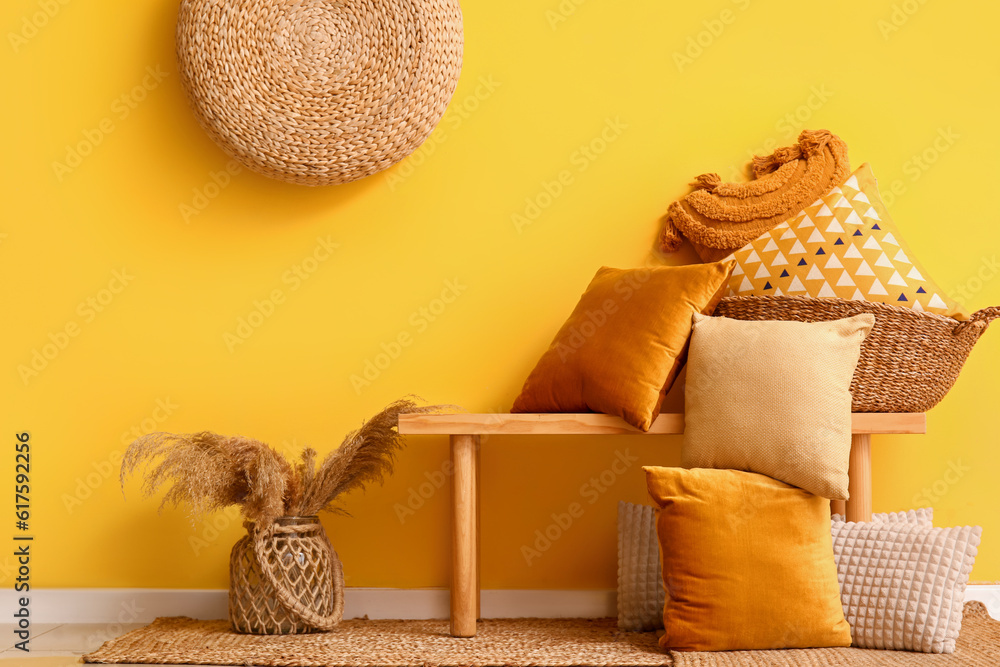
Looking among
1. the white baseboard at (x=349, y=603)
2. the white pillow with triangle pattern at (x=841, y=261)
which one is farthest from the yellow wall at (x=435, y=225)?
the white pillow with triangle pattern at (x=841, y=261)

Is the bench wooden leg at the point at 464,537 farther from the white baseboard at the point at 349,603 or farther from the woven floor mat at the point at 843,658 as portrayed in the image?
the woven floor mat at the point at 843,658

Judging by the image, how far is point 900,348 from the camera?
167cm

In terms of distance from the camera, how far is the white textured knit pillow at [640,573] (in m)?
1.70

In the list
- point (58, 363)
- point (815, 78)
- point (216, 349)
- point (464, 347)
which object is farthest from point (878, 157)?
point (58, 363)

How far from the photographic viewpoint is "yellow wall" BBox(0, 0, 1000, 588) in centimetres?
199

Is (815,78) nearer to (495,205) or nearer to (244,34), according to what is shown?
(495,205)

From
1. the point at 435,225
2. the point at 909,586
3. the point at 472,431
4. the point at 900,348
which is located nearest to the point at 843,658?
the point at 909,586

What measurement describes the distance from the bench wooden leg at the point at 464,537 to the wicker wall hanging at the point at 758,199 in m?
0.76

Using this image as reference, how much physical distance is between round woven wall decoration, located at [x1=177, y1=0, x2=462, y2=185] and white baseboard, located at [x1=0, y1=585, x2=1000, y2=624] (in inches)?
41.7

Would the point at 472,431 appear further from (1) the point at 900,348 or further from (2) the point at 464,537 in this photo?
(1) the point at 900,348

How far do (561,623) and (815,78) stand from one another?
150 cm

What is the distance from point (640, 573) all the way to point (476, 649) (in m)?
0.39

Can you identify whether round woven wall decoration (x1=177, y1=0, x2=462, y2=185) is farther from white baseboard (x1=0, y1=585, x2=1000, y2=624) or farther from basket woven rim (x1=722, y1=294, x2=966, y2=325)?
white baseboard (x1=0, y1=585, x2=1000, y2=624)

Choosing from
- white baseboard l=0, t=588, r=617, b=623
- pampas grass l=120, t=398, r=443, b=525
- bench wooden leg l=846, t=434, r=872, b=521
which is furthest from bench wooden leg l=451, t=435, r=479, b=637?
bench wooden leg l=846, t=434, r=872, b=521
